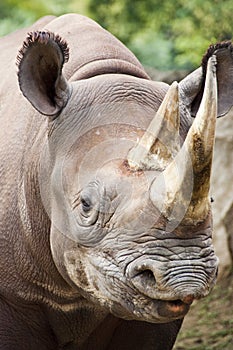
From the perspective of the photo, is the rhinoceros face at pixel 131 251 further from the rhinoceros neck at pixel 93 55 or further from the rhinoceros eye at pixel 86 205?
the rhinoceros neck at pixel 93 55

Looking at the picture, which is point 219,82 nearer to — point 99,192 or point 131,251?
point 99,192

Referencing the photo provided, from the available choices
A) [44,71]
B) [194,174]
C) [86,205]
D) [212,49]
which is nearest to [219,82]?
[212,49]

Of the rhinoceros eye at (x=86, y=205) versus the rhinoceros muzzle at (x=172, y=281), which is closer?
the rhinoceros muzzle at (x=172, y=281)

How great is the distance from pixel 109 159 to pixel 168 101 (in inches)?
15.8

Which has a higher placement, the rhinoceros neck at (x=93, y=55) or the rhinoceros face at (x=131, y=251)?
the rhinoceros neck at (x=93, y=55)

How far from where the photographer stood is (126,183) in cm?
511

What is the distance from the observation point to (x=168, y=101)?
513 centimetres

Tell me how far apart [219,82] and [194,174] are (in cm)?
127

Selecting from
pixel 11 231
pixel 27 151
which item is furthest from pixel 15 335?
pixel 27 151

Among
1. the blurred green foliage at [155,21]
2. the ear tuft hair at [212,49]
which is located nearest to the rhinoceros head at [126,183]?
the ear tuft hair at [212,49]

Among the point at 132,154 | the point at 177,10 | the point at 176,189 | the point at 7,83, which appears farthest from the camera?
the point at 177,10

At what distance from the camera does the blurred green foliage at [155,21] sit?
10203mm

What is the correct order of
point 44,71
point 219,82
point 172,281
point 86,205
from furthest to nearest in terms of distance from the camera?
point 219,82 → point 44,71 → point 86,205 → point 172,281

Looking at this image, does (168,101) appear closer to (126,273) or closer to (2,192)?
(126,273)
